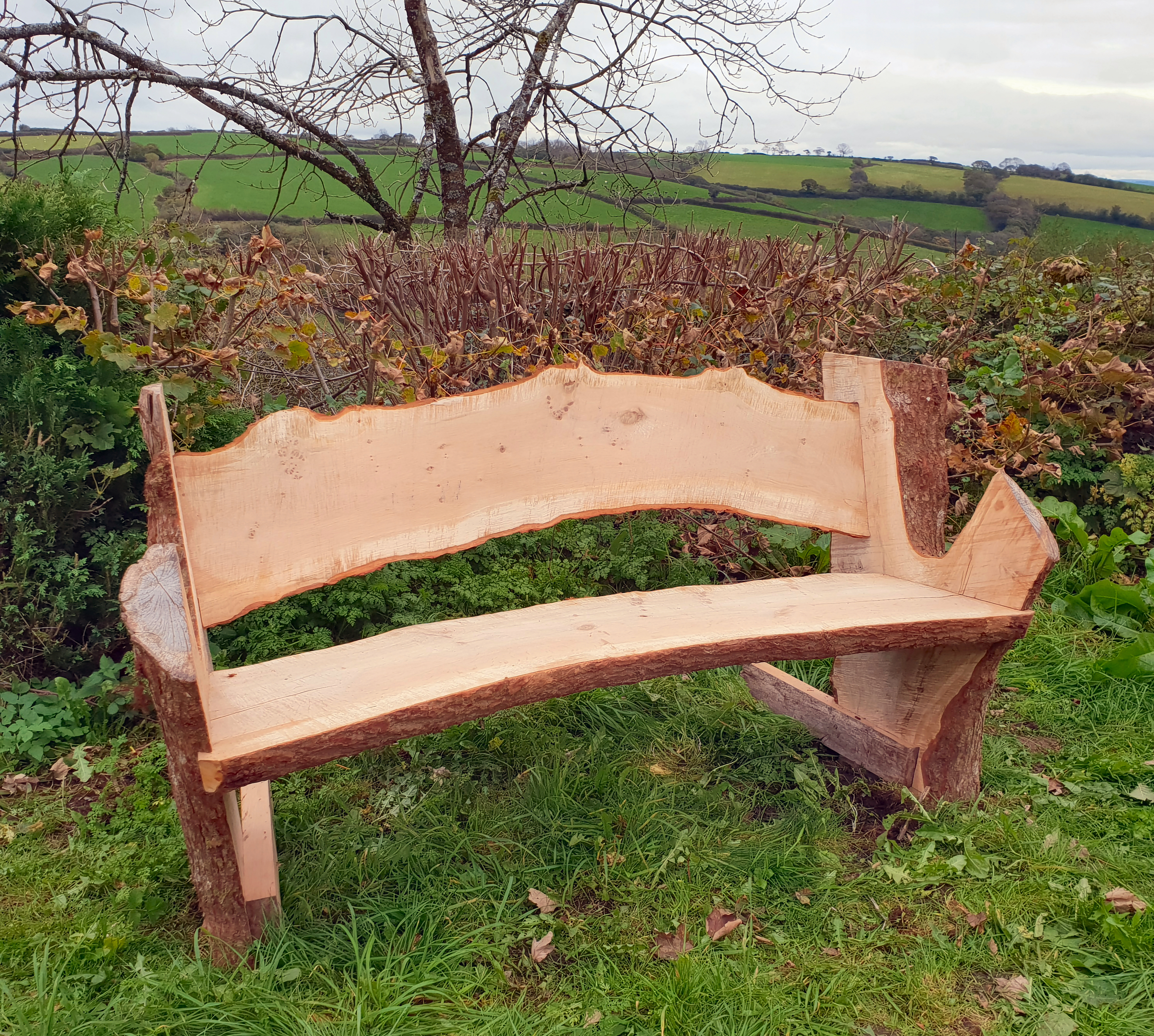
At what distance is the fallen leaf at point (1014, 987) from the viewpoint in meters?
1.86

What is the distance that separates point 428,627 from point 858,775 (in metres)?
1.51

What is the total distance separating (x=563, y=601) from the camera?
2510mm

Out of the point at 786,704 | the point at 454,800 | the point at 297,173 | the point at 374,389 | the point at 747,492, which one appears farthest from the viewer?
the point at 297,173

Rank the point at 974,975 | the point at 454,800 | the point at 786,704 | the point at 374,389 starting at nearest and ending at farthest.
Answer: the point at 974,975 < the point at 454,800 < the point at 786,704 < the point at 374,389

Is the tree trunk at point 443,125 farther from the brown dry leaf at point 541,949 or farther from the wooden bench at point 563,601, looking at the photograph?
the brown dry leaf at point 541,949

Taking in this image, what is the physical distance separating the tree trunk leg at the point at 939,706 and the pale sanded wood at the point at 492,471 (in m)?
0.50

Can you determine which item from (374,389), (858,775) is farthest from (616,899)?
(374,389)

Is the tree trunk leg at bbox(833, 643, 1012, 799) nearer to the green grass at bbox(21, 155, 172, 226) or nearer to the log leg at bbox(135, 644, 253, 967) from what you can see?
the log leg at bbox(135, 644, 253, 967)

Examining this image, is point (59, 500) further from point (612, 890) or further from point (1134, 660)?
point (1134, 660)

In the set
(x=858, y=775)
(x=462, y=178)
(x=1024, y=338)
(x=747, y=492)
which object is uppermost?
(x=462, y=178)

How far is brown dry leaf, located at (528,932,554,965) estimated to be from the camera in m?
1.92

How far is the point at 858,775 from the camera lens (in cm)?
277

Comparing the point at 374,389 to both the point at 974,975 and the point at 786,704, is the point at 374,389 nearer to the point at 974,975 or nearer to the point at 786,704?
the point at 786,704

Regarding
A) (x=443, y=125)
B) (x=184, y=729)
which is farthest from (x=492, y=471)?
(x=443, y=125)
